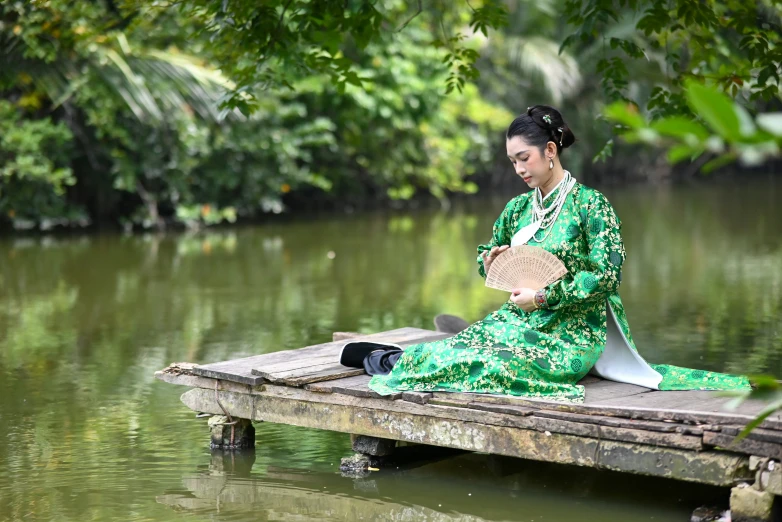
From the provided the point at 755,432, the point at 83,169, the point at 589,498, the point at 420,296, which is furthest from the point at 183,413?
the point at 83,169

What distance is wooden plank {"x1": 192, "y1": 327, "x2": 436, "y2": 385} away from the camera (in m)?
5.29

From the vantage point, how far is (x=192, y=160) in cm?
1758

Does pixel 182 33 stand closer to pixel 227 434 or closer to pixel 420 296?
pixel 420 296

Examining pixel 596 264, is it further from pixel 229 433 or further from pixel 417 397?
pixel 229 433

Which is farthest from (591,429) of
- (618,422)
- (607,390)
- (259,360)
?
(259,360)

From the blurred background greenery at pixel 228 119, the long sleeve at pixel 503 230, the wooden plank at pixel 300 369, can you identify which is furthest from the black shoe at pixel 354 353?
the blurred background greenery at pixel 228 119

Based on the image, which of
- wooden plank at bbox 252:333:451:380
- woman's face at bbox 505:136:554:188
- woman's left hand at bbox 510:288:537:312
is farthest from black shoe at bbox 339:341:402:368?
woman's face at bbox 505:136:554:188

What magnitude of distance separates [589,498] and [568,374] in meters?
0.52

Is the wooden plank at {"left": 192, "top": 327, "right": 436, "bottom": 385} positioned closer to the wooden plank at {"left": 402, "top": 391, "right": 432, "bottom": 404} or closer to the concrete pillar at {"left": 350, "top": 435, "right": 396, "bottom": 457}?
the concrete pillar at {"left": 350, "top": 435, "right": 396, "bottom": 457}

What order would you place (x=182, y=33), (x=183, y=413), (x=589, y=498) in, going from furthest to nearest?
(x=182, y=33) < (x=183, y=413) < (x=589, y=498)

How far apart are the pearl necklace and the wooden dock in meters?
0.69

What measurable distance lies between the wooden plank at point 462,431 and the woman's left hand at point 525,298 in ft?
1.90

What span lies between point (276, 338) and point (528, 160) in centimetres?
430

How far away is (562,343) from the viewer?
4887 mm
